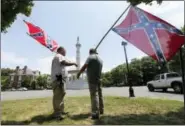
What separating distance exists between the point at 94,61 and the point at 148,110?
7.56ft

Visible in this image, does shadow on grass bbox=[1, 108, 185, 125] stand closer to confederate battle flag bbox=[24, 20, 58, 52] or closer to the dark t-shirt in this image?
the dark t-shirt

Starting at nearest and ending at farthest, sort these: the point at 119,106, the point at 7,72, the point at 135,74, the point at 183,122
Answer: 1. the point at 183,122
2. the point at 119,106
3. the point at 135,74
4. the point at 7,72

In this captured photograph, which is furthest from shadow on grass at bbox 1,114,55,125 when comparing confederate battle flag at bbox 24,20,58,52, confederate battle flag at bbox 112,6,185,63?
confederate battle flag at bbox 112,6,185,63

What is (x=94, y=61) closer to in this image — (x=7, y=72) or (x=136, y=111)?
(x=136, y=111)

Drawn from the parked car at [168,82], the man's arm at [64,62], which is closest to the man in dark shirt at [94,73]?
the man's arm at [64,62]

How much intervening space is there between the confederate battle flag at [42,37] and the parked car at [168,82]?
50.3 feet

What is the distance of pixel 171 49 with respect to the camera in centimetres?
764

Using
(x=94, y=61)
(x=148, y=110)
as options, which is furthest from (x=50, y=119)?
(x=148, y=110)

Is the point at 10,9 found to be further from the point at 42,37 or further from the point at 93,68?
the point at 93,68

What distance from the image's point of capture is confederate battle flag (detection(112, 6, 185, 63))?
25.2 ft

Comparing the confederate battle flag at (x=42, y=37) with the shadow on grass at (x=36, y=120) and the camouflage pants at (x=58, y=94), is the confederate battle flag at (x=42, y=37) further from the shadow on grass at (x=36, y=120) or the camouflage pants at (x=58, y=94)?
the shadow on grass at (x=36, y=120)

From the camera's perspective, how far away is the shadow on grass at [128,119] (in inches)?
266

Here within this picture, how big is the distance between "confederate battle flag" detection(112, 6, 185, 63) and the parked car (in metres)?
15.2

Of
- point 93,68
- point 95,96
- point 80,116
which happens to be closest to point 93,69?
point 93,68
